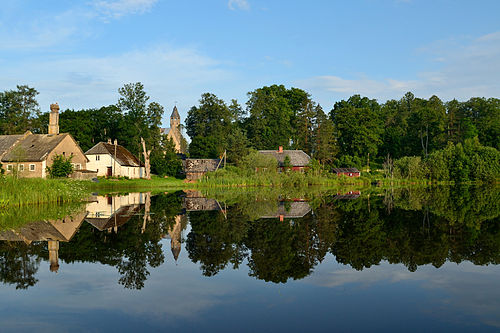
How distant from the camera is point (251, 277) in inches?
344

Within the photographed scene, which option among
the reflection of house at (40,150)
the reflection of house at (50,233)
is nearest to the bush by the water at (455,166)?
the reflection of house at (40,150)

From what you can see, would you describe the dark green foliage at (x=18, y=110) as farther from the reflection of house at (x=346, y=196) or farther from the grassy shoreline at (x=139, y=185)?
the reflection of house at (x=346, y=196)

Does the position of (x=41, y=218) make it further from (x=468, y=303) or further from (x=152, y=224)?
(x=468, y=303)

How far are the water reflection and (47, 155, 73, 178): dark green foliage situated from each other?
1403 inches

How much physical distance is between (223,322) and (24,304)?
3720 millimetres

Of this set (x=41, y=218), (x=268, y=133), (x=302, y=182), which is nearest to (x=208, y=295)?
(x=41, y=218)

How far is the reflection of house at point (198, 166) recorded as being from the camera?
66.2 m

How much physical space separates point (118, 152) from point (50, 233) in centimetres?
5159

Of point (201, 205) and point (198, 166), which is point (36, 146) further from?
point (201, 205)

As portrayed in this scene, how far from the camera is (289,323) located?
6039 millimetres

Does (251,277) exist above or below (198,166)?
below

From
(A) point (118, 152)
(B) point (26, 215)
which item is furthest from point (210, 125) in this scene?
(B) point (26, 215)

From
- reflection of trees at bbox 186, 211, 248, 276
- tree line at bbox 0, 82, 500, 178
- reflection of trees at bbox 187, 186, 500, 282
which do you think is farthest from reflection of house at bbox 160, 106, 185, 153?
reflection of trees at bbox 187, 186, 500, 282

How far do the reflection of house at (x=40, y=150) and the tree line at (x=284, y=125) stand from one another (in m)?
11.7
